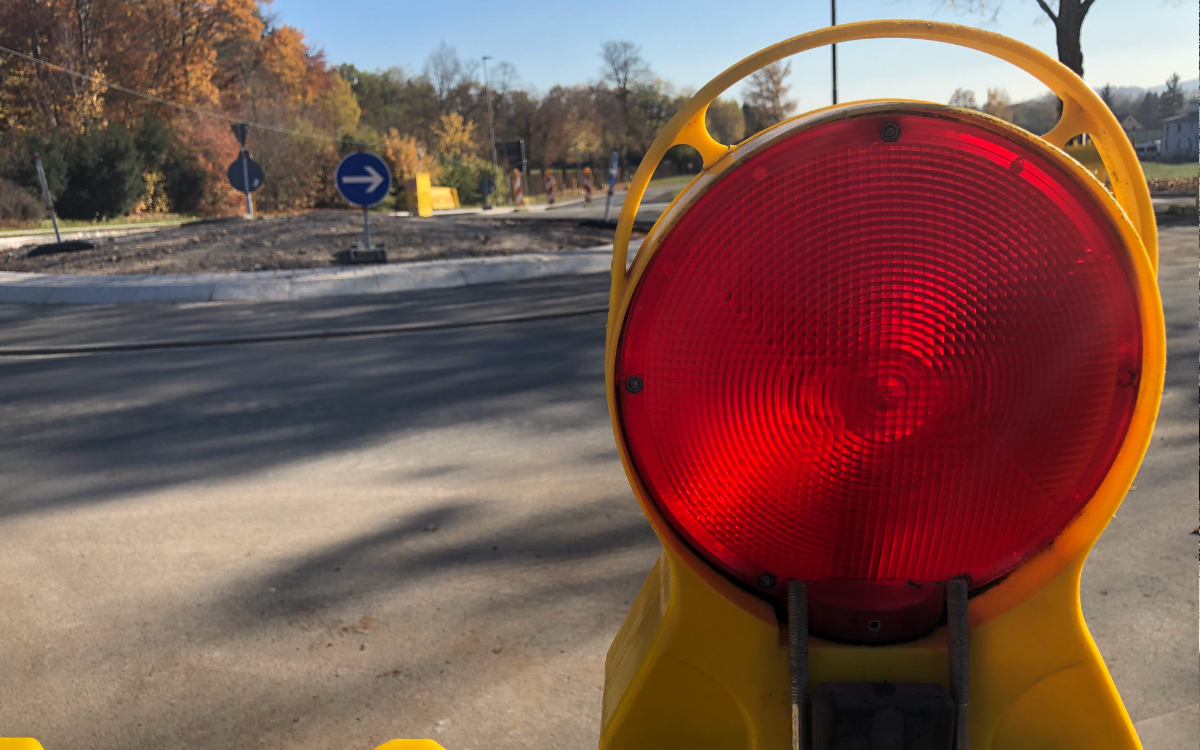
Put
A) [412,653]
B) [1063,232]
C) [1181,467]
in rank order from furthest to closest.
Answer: [1181,467] → [412,653] → [1063,232]

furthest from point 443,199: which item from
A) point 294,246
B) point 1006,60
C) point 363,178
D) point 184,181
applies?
point 1006,60

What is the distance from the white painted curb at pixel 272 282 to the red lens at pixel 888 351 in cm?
903

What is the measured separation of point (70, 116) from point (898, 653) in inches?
1676

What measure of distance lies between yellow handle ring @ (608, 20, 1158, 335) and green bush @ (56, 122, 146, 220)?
121 ft

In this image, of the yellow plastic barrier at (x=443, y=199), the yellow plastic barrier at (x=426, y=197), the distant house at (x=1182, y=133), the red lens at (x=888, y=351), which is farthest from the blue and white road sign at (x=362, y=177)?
the yellow plastic barrier at (x=443, y=199)

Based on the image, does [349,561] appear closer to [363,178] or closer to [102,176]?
[363,178]

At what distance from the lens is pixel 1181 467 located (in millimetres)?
3500

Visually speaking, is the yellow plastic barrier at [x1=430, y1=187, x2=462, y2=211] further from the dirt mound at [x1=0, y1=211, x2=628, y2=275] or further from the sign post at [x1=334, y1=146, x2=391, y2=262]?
the sign post at [x1=334, y1=146, x2=391, y2=262]

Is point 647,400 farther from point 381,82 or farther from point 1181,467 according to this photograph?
point 381,82

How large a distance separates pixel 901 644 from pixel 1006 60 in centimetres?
63

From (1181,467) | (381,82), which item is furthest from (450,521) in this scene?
(381,82)

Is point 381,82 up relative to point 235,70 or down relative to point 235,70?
up

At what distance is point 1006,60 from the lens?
35.7 inches

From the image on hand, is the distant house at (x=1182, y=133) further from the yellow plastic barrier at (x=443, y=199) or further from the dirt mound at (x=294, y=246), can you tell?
the yellow plastic barrier at (x=443, y=199)
